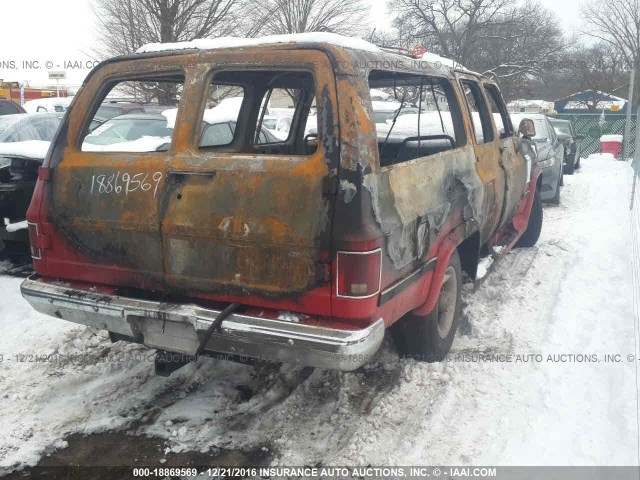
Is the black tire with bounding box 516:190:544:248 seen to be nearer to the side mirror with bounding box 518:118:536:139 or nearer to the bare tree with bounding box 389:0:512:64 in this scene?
the side mirror with bounding box 518:118:536:139

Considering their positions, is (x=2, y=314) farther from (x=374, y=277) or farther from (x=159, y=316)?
(x=374, y=277)

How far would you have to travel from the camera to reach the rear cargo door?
2875 millimetres

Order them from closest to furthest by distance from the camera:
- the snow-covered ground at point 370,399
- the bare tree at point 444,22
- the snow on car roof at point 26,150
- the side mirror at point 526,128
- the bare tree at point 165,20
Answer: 1. the snow-covered ground at point 370,399
2. the snow on car roof at point 26,150
3. the side mirror at point 526,128
4. the bare tree at point 165,20
5. the bare tree at point 444,22

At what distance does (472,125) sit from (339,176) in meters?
2.02

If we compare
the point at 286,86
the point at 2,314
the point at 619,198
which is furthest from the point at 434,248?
the point at 619,198

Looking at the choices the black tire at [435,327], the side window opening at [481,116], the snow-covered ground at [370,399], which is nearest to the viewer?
the snow-covered ground at [370,399]

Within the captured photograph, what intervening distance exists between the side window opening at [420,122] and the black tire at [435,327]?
3.23 ft

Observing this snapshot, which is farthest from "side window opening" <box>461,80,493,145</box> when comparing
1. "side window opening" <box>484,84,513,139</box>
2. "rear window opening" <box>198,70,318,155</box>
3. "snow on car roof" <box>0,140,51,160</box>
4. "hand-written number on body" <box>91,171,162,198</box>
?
"snow on car roof" <box>0,140,51,160</box>

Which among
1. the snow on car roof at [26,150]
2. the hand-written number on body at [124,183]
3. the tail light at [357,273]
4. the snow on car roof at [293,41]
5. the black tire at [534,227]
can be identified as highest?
the snow on car roof at [293,41]

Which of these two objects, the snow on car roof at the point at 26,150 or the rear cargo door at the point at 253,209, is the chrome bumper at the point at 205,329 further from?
the snow on car roof at the point at 26,150

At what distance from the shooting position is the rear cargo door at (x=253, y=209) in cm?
288

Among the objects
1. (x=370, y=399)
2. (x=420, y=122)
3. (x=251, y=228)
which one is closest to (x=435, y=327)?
(x=370, y=399)

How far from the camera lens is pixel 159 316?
3.12 meters

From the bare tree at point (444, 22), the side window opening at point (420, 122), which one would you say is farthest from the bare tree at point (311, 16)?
the side window opening at point (420, 122)
